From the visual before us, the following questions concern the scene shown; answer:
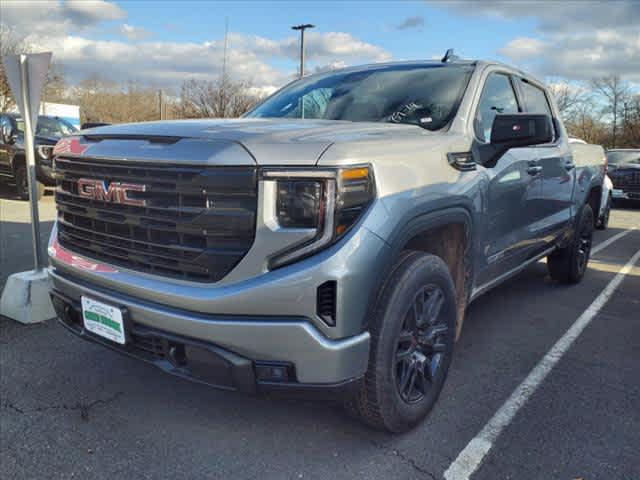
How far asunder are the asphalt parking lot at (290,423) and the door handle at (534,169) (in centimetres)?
124

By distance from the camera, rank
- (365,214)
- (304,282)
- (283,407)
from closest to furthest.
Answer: (304,282) < (365,214) < (283,407)

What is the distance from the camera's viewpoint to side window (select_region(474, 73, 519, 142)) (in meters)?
3.21

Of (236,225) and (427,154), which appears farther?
(427,154)

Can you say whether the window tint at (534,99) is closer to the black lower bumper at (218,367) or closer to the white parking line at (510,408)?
the white parking line at (510,408)

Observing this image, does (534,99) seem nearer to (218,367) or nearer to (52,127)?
(218,367)

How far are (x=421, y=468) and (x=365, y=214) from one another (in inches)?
46.2

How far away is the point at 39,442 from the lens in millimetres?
2529

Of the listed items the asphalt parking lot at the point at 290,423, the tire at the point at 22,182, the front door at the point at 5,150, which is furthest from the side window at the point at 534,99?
the front door at the point at 5,150

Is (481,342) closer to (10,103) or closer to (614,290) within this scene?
(614,290)

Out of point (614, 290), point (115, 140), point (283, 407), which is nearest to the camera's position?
point (115, 140)

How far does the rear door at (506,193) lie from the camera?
10.5ft

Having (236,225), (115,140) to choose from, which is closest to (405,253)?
(236,225)

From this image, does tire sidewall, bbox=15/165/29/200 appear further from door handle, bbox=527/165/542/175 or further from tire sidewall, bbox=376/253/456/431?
tire sidewall, bbox=376/253/456/431

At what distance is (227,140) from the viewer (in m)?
2.11
